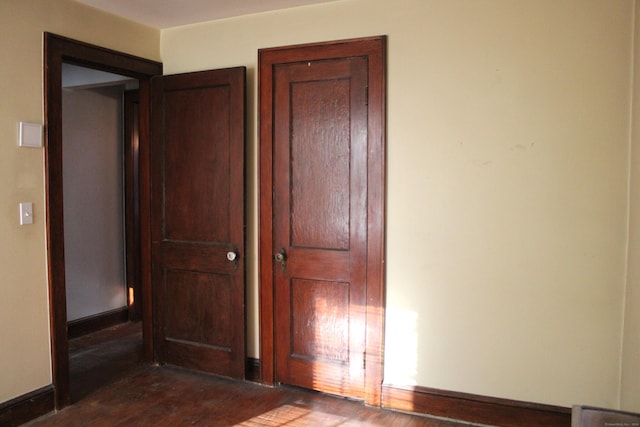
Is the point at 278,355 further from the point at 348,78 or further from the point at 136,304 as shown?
the point at 136,304

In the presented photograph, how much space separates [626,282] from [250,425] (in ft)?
7.18

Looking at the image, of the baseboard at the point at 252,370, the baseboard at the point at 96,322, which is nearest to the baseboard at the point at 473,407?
the baseboard at the point at 252,370

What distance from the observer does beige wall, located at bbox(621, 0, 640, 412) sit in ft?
7.15

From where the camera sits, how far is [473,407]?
2693mm

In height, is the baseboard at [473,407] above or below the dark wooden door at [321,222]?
below

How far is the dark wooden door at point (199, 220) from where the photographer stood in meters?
3.21

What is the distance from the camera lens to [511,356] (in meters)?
2.62

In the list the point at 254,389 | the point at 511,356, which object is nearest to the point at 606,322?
the point at 511,356

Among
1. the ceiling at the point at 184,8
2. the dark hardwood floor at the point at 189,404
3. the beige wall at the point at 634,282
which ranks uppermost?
the ceiling at the point at 184,8

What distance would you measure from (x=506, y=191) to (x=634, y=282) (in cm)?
75

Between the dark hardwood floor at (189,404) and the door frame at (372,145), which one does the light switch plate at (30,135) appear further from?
the dark hardwood floor at (189,404)

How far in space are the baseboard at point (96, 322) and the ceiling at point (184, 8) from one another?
271cm

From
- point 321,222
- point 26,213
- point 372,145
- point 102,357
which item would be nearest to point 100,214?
point 102,357

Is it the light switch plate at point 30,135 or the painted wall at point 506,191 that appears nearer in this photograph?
the painted wall at point 506,191
